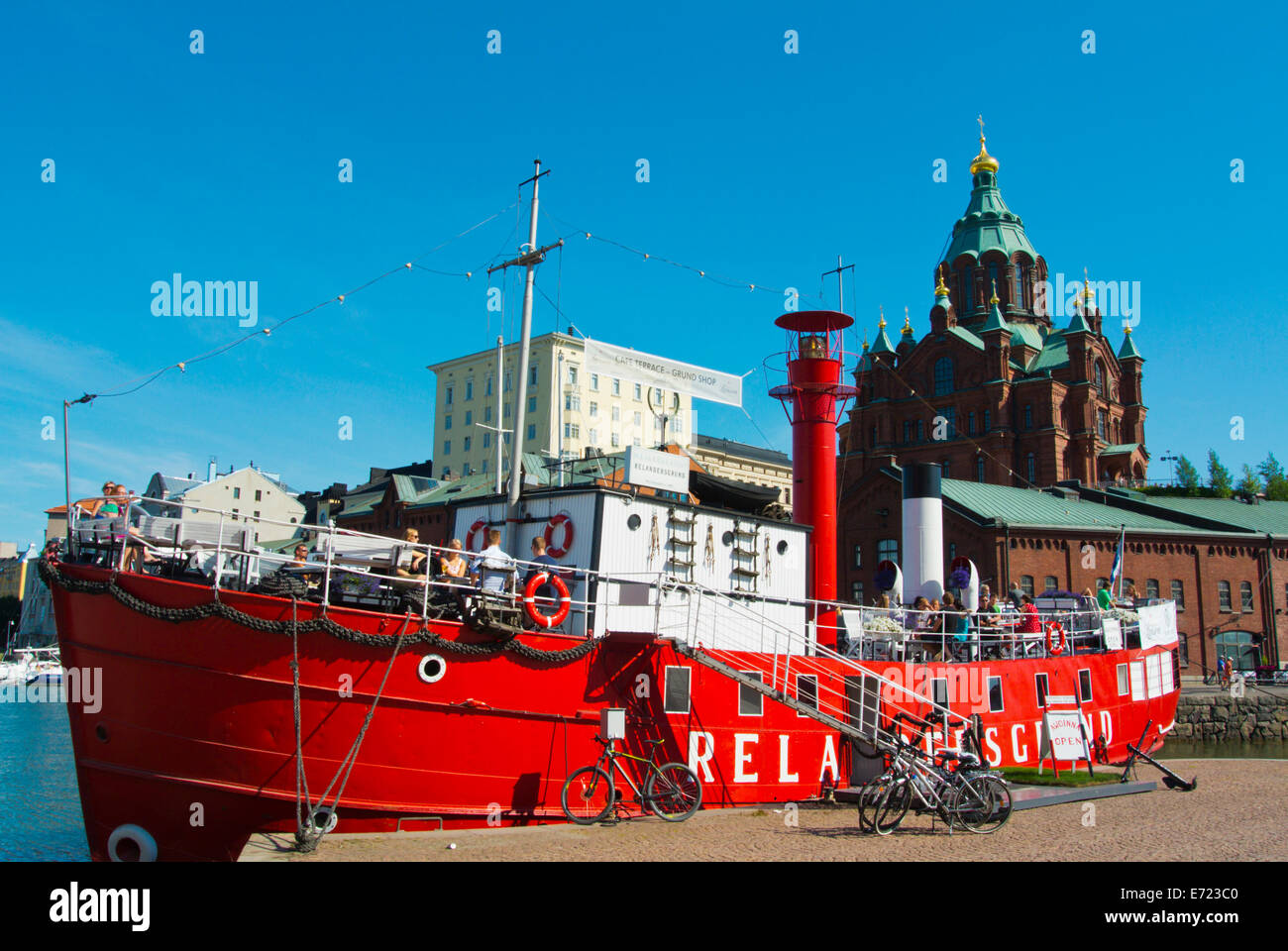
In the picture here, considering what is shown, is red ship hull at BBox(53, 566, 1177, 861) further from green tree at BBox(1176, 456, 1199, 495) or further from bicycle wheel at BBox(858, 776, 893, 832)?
green tree at BBox(1176, 456, 1199, 495)

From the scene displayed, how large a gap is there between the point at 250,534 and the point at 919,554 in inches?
797

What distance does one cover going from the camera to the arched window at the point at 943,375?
76.6 meters

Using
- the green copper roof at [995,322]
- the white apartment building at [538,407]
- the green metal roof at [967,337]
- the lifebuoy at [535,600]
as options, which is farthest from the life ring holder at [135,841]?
the white apartment building at [538,407]

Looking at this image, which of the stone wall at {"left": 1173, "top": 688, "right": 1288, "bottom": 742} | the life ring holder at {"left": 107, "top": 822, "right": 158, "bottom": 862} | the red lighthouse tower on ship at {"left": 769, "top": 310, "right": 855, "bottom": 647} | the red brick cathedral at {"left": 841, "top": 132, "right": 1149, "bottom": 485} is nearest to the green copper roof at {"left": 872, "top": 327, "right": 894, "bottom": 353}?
the red brick cathedral at {"left": 841, "top": 132, "right": 1149, "bottom": 485}

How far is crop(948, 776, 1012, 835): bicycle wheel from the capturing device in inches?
586

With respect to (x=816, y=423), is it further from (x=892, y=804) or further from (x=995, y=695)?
(x=892, y=804)

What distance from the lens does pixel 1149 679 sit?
30.1 m

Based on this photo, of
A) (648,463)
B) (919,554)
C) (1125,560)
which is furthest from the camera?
(1125,560)

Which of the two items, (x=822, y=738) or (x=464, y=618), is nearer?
(x=464, y=618)

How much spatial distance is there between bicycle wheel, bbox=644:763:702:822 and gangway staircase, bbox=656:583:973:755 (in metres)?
1.77

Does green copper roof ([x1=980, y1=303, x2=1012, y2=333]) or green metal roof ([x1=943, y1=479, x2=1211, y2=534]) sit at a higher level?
green copper roof ([x1=980, y1=303, x2=1012, y2=333])

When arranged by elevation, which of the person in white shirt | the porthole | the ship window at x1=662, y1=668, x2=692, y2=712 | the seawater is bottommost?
the seawater
